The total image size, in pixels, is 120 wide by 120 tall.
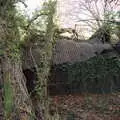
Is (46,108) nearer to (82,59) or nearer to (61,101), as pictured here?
(61,101)

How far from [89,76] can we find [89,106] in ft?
5.86

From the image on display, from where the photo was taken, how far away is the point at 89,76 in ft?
28.0

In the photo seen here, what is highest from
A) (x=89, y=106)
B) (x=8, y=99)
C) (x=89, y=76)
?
(x=8, y=99)

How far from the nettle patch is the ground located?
0.37 m

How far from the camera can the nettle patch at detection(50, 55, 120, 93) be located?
8.50 metres

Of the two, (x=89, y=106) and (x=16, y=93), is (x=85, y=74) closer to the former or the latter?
(x=89, y=106)

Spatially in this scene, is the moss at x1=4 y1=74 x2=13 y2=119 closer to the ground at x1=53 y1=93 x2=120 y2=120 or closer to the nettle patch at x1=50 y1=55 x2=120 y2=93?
the ground at x1=53 y1=93 x2=120 y2=120

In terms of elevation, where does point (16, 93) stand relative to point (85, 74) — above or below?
above

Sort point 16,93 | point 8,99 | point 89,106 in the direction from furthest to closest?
point 89,106 < point 16,93 < point 8,99

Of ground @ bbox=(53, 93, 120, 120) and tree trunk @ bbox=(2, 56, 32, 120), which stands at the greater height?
tree trunk @ bbox=(2, 56, 32, 120)

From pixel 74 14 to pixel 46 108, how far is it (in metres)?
6.48

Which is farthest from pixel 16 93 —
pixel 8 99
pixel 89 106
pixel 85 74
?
pixel 85 74

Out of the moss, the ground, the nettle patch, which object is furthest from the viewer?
the nettle patch

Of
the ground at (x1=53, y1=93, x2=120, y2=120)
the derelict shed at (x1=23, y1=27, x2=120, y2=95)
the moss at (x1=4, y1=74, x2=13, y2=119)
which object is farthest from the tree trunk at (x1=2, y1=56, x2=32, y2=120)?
the derelict shed at (x1=23, y1=27, x2=120, y2=95)
